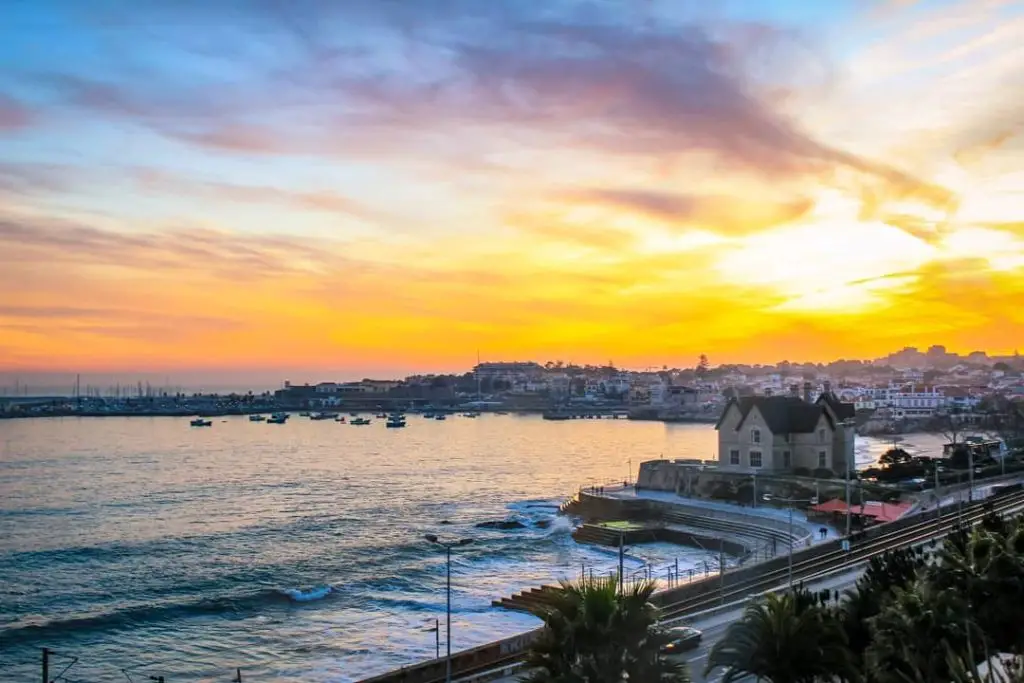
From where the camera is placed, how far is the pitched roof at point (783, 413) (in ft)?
164

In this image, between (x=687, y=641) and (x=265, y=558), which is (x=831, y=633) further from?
(x=265, y=558)

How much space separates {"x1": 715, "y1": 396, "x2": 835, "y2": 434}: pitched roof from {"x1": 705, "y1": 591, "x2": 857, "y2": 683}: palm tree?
39512 mm

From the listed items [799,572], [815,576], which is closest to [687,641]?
[815,576]

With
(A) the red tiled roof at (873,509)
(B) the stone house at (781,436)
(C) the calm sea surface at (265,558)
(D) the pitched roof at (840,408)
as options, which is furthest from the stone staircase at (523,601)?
(D) the pitched roof at (840,408)

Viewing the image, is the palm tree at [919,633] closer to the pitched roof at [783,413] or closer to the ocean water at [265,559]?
the ocean water at [265,559]

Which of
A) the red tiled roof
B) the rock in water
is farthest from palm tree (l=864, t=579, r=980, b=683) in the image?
the rock in water

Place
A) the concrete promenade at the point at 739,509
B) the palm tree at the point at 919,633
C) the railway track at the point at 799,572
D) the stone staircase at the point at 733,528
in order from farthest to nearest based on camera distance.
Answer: the stone staircase at the point at 733,528 → the concrete promenade at the point at 739,509 → the railway track at the point at 799,572 → the palm tree at the point at 919,633

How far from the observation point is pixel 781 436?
50.2m

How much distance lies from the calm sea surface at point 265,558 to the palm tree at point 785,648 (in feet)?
56.0

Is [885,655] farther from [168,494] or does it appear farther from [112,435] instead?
[112,435]

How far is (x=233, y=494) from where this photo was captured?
65.4 m

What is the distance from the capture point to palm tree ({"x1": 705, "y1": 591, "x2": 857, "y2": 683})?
11094 millimetres

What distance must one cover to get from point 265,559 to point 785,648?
34707 millimetres

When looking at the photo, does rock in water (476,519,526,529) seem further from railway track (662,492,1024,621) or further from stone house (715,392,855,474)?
railway track (662,492,1024,621)
